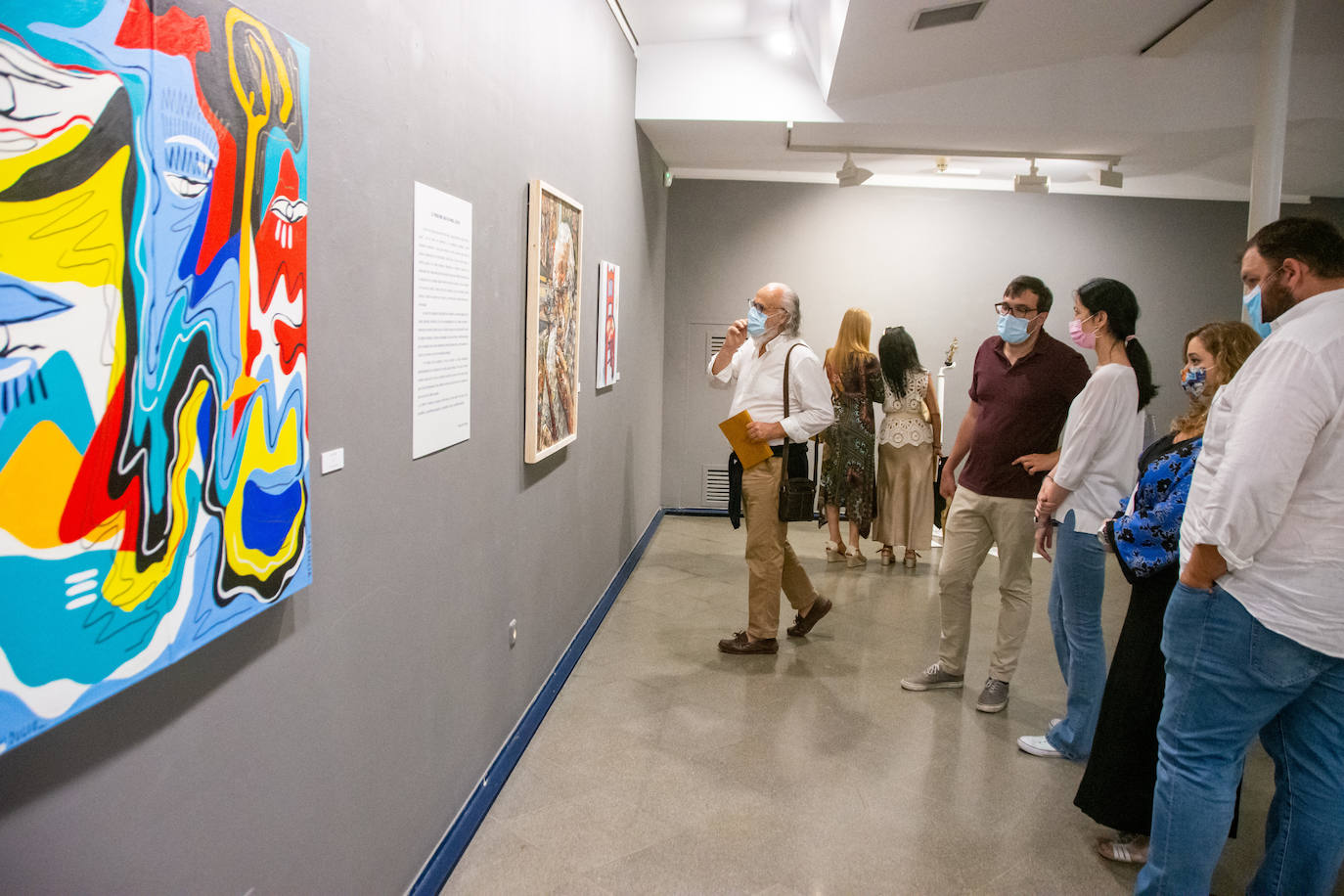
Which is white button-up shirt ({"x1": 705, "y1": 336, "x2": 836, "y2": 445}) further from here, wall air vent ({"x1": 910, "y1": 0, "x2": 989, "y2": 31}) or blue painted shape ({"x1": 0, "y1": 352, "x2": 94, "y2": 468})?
blue painted shape ({"x1": 0, "y1": 352, "x2": 94, "y2": 468})

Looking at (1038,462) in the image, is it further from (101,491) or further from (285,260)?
(101,491)

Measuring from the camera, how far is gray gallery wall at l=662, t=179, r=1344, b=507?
289 inches

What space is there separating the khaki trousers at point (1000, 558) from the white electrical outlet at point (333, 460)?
2.54 metres

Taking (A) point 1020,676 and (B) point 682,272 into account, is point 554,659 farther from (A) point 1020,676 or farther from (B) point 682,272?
(B) point 682,272

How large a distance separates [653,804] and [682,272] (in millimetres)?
5211

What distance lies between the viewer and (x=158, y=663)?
47.4 inches

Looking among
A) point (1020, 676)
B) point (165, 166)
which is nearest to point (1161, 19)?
point (1020, 676)

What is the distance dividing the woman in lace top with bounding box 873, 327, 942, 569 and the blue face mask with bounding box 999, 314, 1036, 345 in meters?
2.30

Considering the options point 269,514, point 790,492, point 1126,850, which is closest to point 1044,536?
point 1126,850

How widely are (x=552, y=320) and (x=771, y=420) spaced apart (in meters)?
1.26

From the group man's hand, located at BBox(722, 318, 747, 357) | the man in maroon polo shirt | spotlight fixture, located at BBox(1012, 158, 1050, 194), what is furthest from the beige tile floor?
spotlight fixture, located at BBox(1012, 158, 1050, 194)

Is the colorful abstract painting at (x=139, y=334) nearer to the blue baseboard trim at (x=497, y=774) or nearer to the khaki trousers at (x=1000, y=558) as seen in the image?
the blue baseboard trim at (x=497, y=774)

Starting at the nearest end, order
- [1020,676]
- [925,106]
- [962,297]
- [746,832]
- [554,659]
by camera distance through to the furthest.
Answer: [746,832] → [554,659] → [1020,676] → [925,106] → [962,297]

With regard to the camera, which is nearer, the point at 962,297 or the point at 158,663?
the point at 158,663
